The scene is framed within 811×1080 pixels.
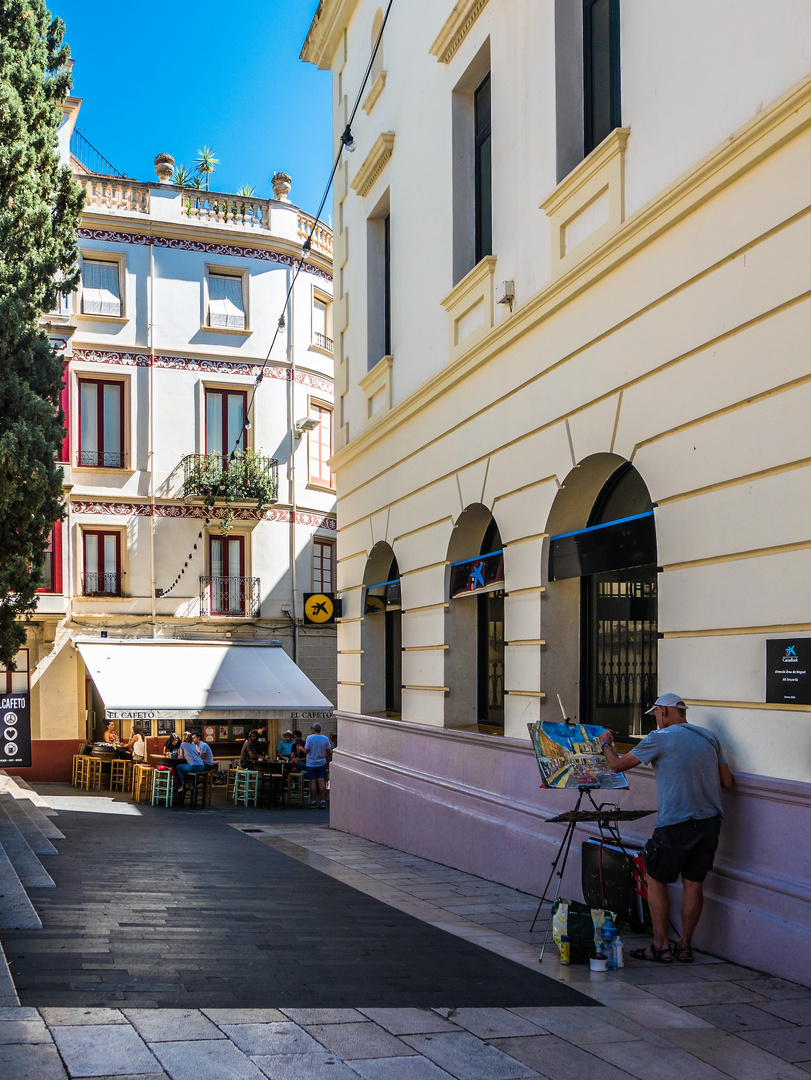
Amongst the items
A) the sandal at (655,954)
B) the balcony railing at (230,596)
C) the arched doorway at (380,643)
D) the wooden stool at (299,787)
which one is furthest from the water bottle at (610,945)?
the balcony railing at (230,596)

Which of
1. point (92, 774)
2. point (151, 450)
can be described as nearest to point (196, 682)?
point (92, 774)

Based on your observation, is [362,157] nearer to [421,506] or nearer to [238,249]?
[421,506]

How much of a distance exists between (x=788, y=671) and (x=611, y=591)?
9.62 ft

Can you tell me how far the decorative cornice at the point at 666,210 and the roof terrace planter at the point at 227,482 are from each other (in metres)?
16.2

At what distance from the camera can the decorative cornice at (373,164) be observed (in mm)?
Result: 14248

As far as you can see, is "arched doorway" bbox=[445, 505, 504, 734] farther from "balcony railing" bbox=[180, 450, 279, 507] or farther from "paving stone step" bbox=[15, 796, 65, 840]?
"balcony railing" bbox=[180, 450, 279, 507]

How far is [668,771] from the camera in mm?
6645

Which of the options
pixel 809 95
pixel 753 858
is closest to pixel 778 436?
pixel 809 95

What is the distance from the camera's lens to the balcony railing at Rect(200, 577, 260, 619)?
27109 millimetres

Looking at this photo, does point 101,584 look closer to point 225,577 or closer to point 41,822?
point 225,577

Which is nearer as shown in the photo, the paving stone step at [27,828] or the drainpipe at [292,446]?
the paving stone step at [27,828]

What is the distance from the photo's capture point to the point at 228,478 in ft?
88.8

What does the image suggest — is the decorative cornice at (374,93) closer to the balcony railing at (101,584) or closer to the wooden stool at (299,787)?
the wooden stool at (299,787)

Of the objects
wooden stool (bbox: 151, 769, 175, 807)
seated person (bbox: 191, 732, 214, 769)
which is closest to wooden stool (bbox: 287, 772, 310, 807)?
seated person (bbox: 191, 732, 214, 769)
